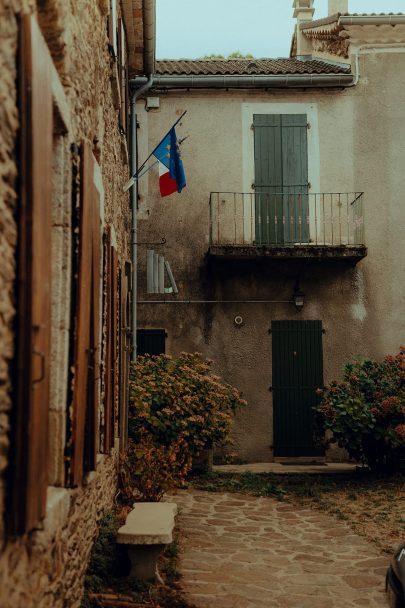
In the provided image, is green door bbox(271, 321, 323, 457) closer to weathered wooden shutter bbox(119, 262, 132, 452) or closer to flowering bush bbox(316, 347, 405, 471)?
flowering bush bbox(316, 347, 405, 471)

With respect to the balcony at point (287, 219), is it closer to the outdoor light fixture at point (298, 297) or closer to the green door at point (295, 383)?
the outdoor light fixture at point (298, 297)

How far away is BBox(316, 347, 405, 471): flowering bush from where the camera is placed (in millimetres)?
9594

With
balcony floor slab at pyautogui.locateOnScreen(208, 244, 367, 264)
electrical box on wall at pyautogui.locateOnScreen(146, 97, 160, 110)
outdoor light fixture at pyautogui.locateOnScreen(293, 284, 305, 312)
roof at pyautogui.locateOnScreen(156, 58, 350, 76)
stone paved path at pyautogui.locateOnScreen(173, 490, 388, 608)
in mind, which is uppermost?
roof at pyautogui.locateOnScreen(156, 58, 350, 76)

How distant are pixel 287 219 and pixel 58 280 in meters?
8.34

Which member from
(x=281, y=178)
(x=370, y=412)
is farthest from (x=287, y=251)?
(x=370, y=412)

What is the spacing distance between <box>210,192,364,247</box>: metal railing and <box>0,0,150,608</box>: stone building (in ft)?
18.3

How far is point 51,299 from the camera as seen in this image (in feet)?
11.2

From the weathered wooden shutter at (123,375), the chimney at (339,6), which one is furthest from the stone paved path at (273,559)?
the chimney at (339,6)

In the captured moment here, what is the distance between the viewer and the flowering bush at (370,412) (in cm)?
959

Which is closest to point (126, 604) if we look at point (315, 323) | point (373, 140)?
point (315, 323)

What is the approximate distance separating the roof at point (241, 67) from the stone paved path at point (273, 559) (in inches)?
271

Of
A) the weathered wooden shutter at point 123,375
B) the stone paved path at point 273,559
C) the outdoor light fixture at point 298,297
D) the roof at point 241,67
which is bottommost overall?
Result: the stone paved path at point 273,559

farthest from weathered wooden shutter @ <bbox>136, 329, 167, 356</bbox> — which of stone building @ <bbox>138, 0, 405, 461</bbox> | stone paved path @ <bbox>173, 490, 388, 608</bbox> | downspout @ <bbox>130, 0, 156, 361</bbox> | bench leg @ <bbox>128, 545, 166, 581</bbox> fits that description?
bench leg @ <bbox>128, 545, 166, 581</bbox>

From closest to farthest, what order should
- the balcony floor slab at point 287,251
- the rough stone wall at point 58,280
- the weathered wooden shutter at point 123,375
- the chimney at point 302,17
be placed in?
the rough stone wall at point 58,280
the weathered wooden shutter at point 123,375
the balcony floor slab at point 287,251
the chimney at point 302,17
